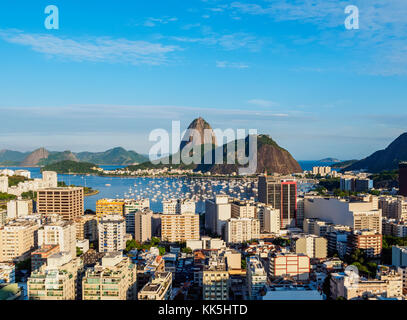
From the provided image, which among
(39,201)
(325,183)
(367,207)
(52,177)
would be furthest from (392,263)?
(325,183)

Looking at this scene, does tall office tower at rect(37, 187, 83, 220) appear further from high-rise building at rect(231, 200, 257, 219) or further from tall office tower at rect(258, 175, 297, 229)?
tall office tower at rect(258, 175, 297, 229)

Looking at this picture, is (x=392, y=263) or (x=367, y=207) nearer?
(x=392, y=263)

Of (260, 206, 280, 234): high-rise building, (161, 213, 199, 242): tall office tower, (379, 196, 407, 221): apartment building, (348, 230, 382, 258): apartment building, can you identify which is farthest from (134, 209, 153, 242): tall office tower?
(379, 196, 407, 221): apartment building

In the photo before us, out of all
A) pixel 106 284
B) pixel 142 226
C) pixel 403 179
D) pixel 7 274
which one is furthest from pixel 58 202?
pixel 403 179

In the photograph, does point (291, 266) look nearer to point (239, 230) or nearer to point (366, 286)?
point (366, 286)
